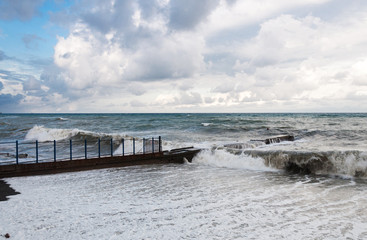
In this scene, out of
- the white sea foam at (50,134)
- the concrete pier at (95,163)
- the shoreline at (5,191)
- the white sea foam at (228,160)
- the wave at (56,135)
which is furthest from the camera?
the white sea foam at (50,134)

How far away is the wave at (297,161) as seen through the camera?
12.4 meters

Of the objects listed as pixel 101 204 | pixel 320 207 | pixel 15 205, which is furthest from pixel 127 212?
pixel 320 207

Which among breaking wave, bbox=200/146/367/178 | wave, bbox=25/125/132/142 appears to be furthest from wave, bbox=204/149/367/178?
wave, bbox=25/125/132/142

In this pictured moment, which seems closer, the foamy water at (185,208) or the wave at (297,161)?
the foamy water at (185,208)

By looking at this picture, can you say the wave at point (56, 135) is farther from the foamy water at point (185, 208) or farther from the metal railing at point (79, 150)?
the foamy water at point (185, 208)

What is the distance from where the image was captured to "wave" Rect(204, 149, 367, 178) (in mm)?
12375

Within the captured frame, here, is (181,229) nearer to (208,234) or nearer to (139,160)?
(208,234)

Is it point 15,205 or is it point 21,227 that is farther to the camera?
point 15,205

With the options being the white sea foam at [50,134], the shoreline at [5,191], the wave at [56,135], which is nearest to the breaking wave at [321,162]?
the shoreline at [5,191]

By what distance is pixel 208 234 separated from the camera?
5.52m

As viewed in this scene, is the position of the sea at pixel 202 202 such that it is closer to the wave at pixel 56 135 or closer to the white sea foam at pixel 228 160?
the white sea foam at pixel 228 160

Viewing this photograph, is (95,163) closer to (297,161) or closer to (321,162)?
(297,161)

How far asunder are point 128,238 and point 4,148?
65.1ft

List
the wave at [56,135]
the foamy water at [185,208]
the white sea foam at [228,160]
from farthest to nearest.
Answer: the wave at [56,135] < the white sea foam at [228,160] < the foamy water at [185,208]
